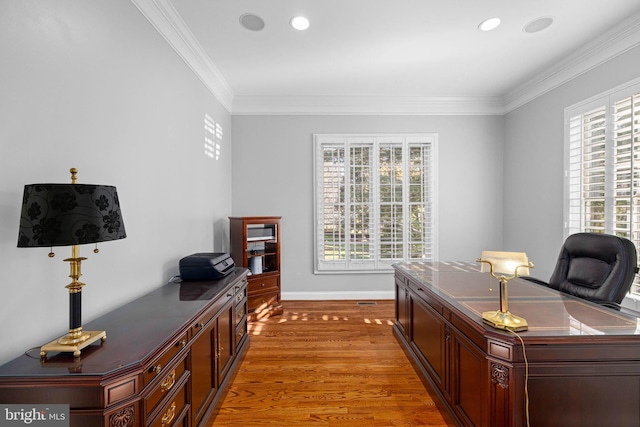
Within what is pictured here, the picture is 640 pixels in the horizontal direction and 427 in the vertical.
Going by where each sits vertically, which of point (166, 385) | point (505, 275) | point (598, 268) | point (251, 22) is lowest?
point (166, 385)

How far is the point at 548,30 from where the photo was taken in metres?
2.77

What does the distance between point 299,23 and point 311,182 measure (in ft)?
7.24

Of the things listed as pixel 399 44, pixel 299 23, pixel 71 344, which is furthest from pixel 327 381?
pixel 399 44

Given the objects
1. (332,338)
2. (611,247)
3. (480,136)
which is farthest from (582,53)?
(332,338)

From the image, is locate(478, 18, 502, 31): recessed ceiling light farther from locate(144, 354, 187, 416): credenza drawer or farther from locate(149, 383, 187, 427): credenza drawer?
locate(149, 383, 187, 427): credenza drawer

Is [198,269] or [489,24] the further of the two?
[489,24]

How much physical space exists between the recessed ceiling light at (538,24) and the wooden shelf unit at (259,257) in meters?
3.22

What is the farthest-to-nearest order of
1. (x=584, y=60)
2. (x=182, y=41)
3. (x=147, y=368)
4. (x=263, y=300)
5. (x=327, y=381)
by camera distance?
(x=263, y=300) → (x=584, y=60) → (x=182, y=41) → (x=327, y=381) → (x=147, y=368)

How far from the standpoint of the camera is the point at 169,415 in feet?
4.61

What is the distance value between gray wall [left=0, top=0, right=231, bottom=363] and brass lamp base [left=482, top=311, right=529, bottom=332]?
210cm

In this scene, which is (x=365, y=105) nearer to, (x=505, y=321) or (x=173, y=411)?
(x=505, y=321)

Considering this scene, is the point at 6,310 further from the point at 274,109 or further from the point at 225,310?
the point at 274,109

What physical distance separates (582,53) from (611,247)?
2194 millimetres

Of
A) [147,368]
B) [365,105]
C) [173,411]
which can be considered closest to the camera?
[147,368]
